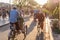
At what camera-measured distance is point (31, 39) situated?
42.1 ft

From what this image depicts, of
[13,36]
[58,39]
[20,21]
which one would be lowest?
[58,39]

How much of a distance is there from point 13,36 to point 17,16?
1.05 metres

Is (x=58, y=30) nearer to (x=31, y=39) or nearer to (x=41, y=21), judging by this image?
(x=41, y=21)

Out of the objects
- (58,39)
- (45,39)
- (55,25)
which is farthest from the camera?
(55,25)

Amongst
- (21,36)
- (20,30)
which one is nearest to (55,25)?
(21,36)

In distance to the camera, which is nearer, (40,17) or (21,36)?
(21,36)

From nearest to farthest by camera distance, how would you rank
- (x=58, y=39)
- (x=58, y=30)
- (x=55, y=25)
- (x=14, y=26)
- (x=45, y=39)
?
(x=14, y=26), (x=45, y=39), (x=58, y=39), (x=58, y=30), (x=55, y=25)

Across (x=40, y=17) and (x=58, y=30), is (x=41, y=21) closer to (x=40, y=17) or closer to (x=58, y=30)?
(x=40, y=17)

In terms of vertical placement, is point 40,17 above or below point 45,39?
above

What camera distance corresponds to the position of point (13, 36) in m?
11.1

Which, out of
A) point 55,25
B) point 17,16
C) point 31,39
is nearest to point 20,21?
point 17,16

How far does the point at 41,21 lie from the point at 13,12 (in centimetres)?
497

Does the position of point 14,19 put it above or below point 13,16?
below

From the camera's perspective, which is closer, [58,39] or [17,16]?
[17,16]
